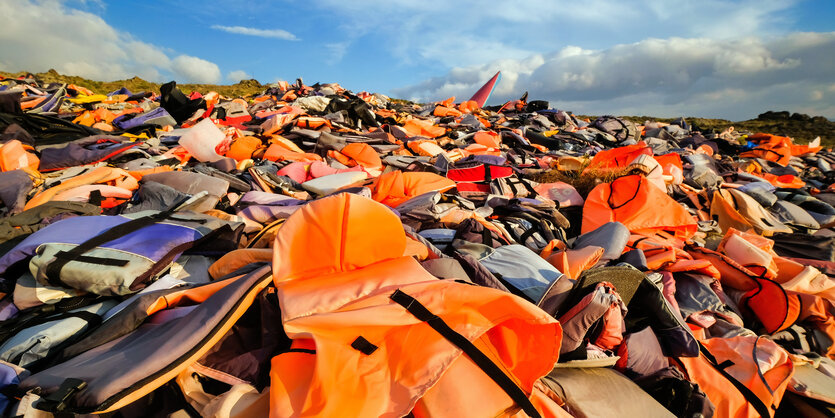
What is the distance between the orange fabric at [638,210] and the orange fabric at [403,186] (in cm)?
165

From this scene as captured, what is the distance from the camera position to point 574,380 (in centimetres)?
157

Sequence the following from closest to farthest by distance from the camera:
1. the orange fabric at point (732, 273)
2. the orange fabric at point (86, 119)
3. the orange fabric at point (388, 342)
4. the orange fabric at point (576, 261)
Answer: the orange fabric at point (388, 342) < the orange fabric at point (576, 261) < the orange fabric at point (732, 273) < the orange fabric at point (86, 119)

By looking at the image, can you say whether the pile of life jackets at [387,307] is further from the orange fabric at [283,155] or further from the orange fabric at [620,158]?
the orange fabric at [620,158]

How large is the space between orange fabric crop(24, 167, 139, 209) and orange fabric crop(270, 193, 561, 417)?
9.98 feet

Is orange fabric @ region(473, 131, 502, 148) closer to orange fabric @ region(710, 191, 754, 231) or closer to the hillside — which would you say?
orange fabric @ region(710, 191, 754, 231)

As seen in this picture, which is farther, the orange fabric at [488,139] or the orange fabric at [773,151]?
the orange fabric at [773,151]

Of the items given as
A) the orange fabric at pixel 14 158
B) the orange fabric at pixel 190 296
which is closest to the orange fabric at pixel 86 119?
the orange fabric at pixel 14 158

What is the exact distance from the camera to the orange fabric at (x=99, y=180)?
10.5ft

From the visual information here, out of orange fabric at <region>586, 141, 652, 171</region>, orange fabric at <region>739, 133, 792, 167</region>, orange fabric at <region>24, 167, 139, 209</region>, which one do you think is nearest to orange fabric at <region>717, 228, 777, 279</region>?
orange fabric at <region>586, 141, 652, 171</region>

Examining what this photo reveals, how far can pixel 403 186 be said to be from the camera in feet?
12.8

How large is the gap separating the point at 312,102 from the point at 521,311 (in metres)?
9.35

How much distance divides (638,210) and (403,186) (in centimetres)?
250

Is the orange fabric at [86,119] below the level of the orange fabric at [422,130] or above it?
above

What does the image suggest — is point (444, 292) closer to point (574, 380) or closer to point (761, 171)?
point (574, 380)
